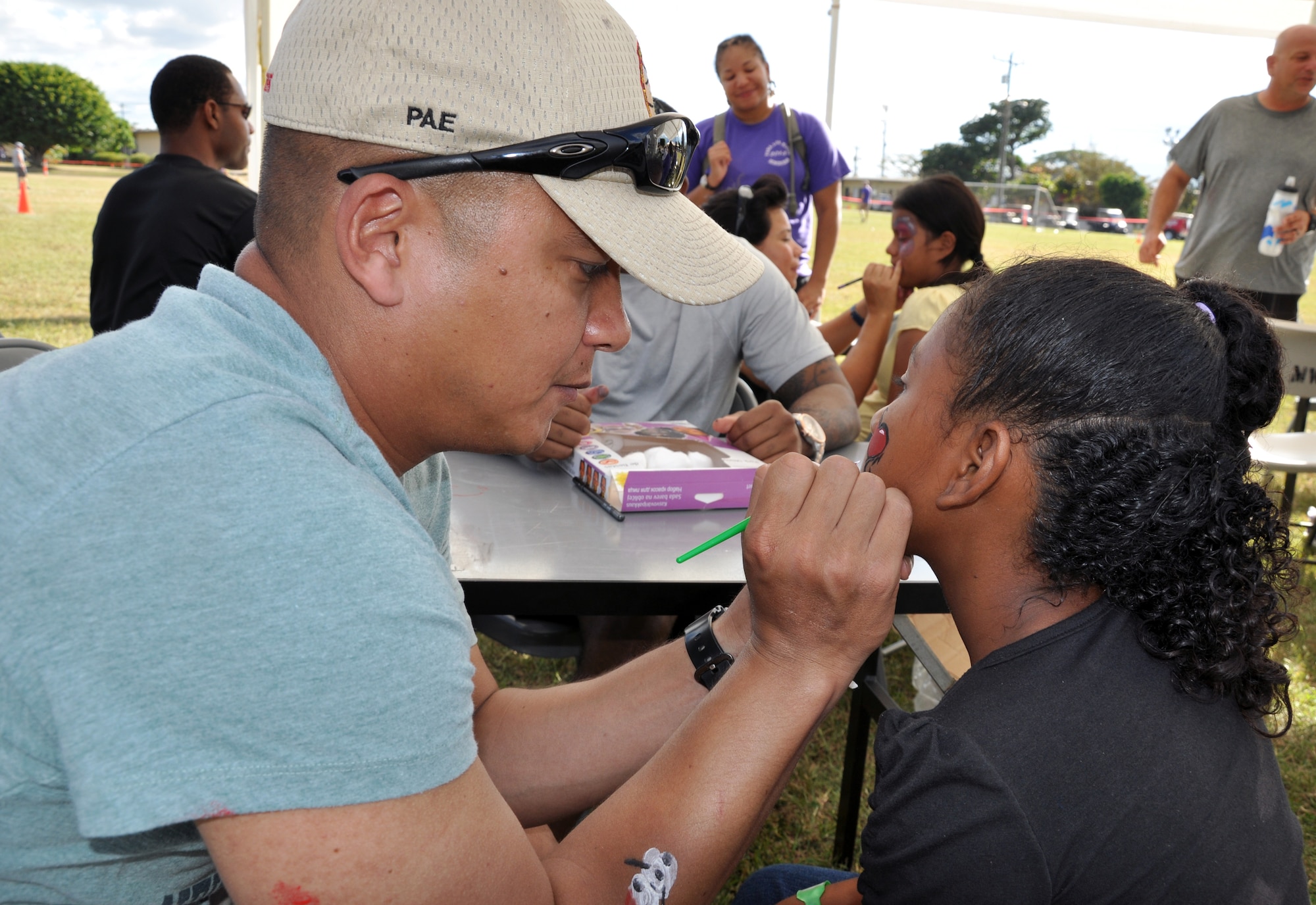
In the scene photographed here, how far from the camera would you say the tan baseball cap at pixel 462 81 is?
0.90 metres

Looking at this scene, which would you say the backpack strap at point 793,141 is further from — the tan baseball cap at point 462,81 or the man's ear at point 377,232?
the man's ear at point 377,232

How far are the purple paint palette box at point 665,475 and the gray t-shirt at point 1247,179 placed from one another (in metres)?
4.18

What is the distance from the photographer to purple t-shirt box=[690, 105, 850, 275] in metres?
5.29

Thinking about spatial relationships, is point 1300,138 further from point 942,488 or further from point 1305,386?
point 942,488

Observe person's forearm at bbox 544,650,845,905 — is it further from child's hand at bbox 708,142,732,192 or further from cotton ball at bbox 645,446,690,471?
child's hand at bbox 708,142,732,192

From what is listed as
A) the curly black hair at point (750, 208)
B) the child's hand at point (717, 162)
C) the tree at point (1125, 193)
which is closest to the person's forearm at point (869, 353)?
the curly black hair at point (750, 208)

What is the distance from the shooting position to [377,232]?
932mm

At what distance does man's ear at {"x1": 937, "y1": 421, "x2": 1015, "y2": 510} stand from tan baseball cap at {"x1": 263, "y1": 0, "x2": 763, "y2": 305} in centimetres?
54

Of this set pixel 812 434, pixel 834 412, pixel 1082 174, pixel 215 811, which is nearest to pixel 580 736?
pixel 215 811

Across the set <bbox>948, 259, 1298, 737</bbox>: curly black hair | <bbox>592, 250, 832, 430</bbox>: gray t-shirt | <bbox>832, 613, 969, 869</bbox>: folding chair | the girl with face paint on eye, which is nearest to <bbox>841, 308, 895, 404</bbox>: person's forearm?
the girl with face paint on eye

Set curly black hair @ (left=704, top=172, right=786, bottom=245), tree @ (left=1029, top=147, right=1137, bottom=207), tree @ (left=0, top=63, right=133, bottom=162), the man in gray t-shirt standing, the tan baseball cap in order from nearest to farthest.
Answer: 1. the tan baseball cap
2. curly black hair @ (left=704, top=172, right=786, bottom=245)
3. the man in gray t-shirt standing
4. tree @ (left=0, top=63, right=133, bottom=162)
5. tree @ (left=1029, top=147, right=1137, bottom=207)

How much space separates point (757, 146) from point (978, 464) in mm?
4368

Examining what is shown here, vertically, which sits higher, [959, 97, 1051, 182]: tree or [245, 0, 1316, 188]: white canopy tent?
[959, 97, 1051, 182]: tree

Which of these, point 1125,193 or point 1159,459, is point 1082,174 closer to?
point 1125,193
